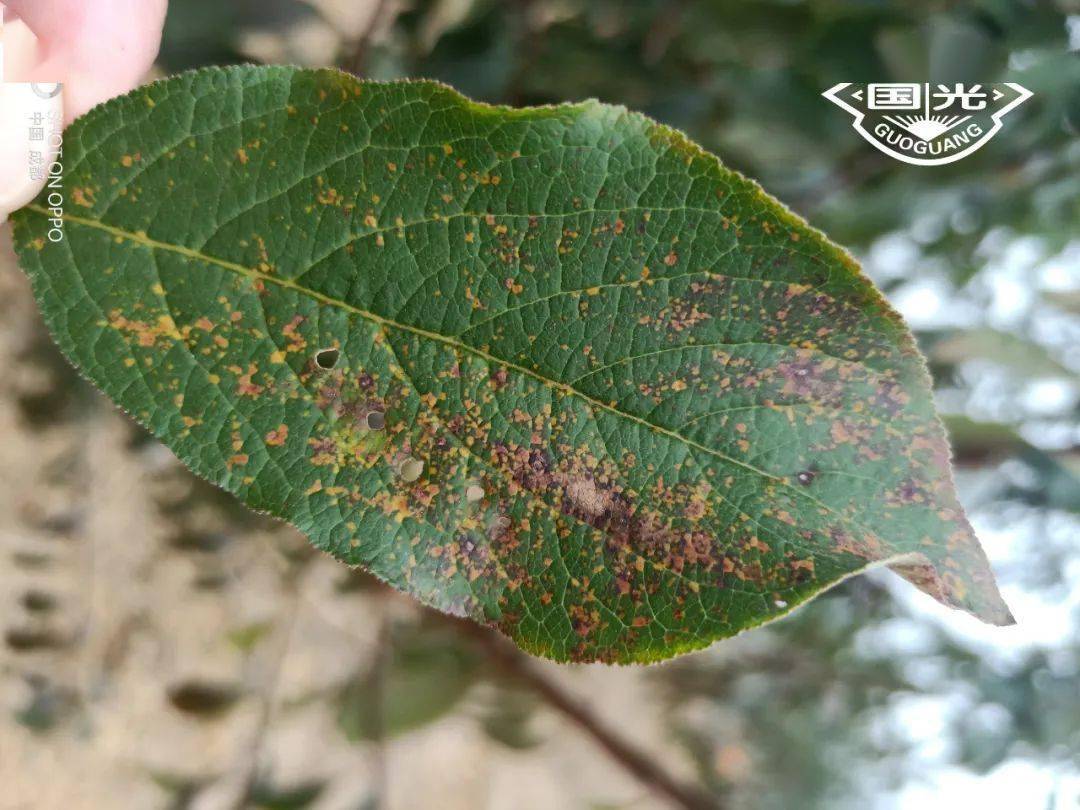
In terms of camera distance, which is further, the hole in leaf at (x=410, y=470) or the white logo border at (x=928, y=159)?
the white logo border at (x=928, y=159)

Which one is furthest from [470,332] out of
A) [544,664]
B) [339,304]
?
[544,664]

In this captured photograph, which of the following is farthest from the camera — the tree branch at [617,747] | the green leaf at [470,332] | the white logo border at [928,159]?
the tree branch at [617,747]

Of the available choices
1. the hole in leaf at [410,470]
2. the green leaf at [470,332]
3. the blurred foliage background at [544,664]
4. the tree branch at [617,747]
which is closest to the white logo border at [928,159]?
the blurred foliage background at [544,664]

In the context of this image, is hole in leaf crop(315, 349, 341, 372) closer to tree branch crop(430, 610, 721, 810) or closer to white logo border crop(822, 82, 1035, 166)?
white logo border crop(822, 82, 1035, 166)

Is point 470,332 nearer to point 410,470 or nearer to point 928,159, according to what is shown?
point 410,470

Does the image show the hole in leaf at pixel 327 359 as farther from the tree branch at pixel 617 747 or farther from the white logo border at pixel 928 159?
the tree branch at pixel 617 747

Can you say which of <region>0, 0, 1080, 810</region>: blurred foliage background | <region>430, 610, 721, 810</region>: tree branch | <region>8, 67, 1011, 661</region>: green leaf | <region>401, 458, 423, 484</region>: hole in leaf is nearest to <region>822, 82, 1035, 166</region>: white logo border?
<region>0, 0, 1080, 810</region>: blurred foliage background
